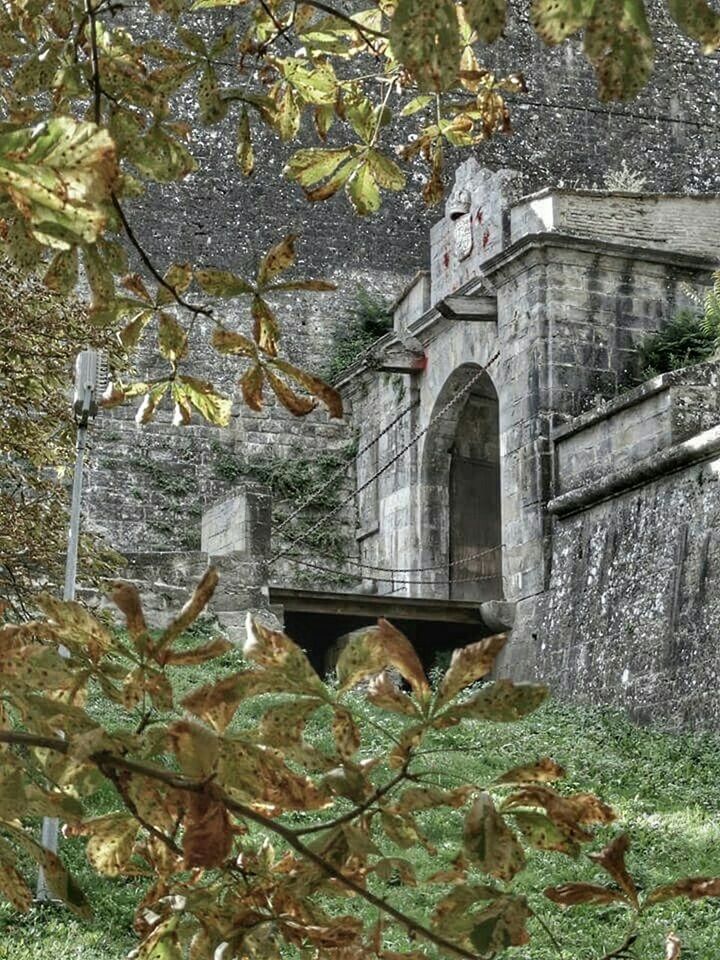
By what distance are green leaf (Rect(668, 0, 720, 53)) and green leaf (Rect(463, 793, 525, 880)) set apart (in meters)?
0.93

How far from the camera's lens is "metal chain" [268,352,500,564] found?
16.9 metres

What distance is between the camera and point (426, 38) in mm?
1817

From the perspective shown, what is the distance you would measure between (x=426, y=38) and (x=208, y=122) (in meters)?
1.05

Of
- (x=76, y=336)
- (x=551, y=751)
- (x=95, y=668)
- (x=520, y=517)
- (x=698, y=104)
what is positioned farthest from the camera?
(x=698, y=104)

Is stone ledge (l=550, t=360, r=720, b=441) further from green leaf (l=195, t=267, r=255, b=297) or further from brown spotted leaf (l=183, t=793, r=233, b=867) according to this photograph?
brown spotted leaf (l=183, t=793, r=233, b=867)

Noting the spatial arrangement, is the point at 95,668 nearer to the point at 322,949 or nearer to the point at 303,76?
the point at 322,949

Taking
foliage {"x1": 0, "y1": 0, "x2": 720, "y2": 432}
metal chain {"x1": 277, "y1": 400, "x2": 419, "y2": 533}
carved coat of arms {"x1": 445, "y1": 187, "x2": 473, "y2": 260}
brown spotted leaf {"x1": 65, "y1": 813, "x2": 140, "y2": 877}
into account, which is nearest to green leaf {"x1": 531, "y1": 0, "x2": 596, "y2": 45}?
foliage {"x1": 0, "y1": 0, "x2": 720, "y2": 432}

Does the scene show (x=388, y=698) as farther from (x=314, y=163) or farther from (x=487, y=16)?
(x=314, y=163)

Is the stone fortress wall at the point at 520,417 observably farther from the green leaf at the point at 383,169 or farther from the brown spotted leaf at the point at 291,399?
the brown spotted leaf at the point at 291,399

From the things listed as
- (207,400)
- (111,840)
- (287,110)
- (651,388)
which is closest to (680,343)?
(651,388)

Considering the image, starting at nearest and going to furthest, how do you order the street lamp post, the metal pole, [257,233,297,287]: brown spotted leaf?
[257,233,297,287]: brown spotted leaf < the metal pole < the street lamp post

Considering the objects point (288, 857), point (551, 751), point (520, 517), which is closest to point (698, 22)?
point (288, 857)

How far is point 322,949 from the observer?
2.09m

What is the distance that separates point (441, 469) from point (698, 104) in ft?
24.3
